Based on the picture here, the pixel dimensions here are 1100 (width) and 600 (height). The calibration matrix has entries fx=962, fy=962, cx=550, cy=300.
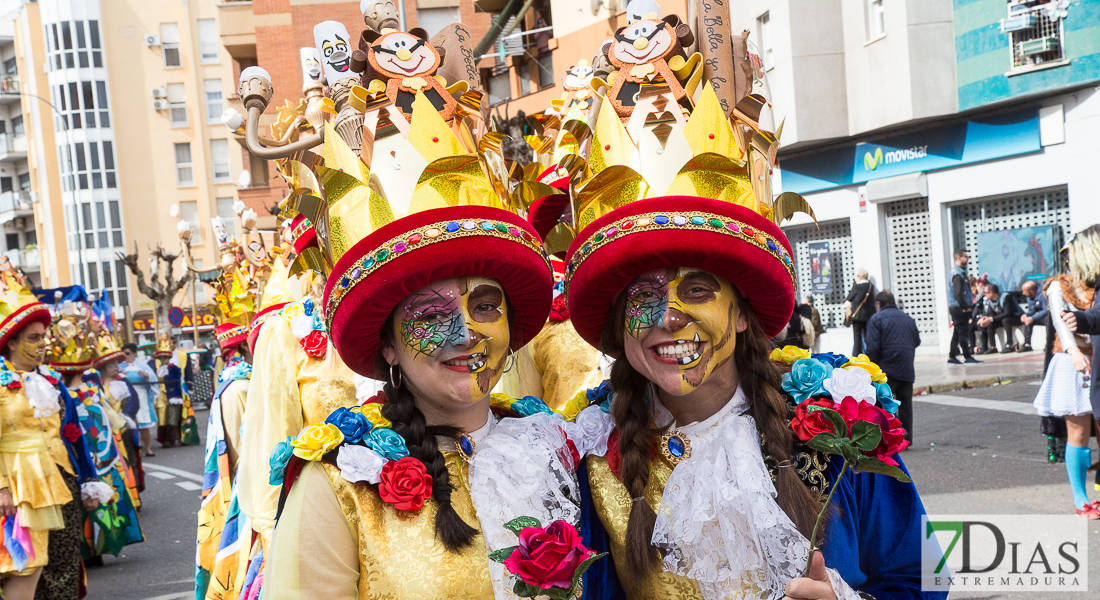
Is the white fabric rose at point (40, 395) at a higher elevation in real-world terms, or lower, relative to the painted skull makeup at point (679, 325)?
lower

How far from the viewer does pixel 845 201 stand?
1923 cm

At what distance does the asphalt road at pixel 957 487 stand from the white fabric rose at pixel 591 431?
377 cm

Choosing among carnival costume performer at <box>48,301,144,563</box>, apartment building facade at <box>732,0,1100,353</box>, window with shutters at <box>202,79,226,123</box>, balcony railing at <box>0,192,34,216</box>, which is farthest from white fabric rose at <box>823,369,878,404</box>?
balcony railing at <box>0,192,34,216</box>

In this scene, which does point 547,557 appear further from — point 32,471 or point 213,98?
point 213,98

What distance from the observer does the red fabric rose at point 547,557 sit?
6.43 ft

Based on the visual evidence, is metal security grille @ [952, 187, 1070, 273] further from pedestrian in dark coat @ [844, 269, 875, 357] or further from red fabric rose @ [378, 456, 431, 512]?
A: red fabric rose @ [378, 456, 431, 512]

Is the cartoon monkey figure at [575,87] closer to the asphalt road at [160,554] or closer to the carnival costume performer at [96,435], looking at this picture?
the asphalt road at [160,554]

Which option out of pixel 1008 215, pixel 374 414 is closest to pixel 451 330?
pixel 374 414

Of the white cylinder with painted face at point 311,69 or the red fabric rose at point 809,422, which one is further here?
the white cylinder with painted face at point 311,69

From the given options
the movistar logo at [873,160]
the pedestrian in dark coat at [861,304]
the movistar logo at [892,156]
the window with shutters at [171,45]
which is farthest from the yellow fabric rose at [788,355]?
the window with shutters at [171,45]

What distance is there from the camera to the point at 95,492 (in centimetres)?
701

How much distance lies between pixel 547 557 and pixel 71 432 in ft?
20.6

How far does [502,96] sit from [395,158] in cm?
2309

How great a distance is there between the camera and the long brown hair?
225 centimetres
